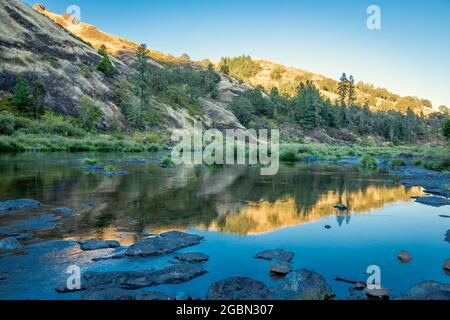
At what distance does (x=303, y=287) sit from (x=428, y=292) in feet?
7.27

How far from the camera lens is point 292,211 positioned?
1634 centimetres

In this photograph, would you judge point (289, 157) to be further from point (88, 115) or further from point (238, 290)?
point (238, 290)

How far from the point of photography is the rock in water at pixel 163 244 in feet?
32.8

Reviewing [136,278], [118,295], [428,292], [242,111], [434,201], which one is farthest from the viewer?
[242,111]

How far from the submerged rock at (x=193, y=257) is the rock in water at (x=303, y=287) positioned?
2201 mm

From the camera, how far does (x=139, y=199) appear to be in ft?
58.5

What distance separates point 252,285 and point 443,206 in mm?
13843

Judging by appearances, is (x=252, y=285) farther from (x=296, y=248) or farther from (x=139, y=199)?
(x=139, y=199)

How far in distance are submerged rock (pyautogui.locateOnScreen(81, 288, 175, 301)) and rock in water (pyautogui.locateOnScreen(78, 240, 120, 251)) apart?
3077mm

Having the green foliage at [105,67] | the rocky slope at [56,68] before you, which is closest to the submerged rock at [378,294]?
the rocky slope at [56,68]

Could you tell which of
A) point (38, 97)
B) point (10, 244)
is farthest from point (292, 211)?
point (38, 97)

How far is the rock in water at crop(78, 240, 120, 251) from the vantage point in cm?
1024

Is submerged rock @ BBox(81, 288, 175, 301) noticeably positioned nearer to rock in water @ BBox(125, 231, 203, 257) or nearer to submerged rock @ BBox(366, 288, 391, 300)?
rock in water @ BBox(125, 231, 203, 257)

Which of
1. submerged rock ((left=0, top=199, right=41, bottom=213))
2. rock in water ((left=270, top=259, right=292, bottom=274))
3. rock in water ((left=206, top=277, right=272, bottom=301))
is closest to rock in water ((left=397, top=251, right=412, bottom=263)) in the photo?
rock in water ((left=270, top=259, right=292, bottom=274))
